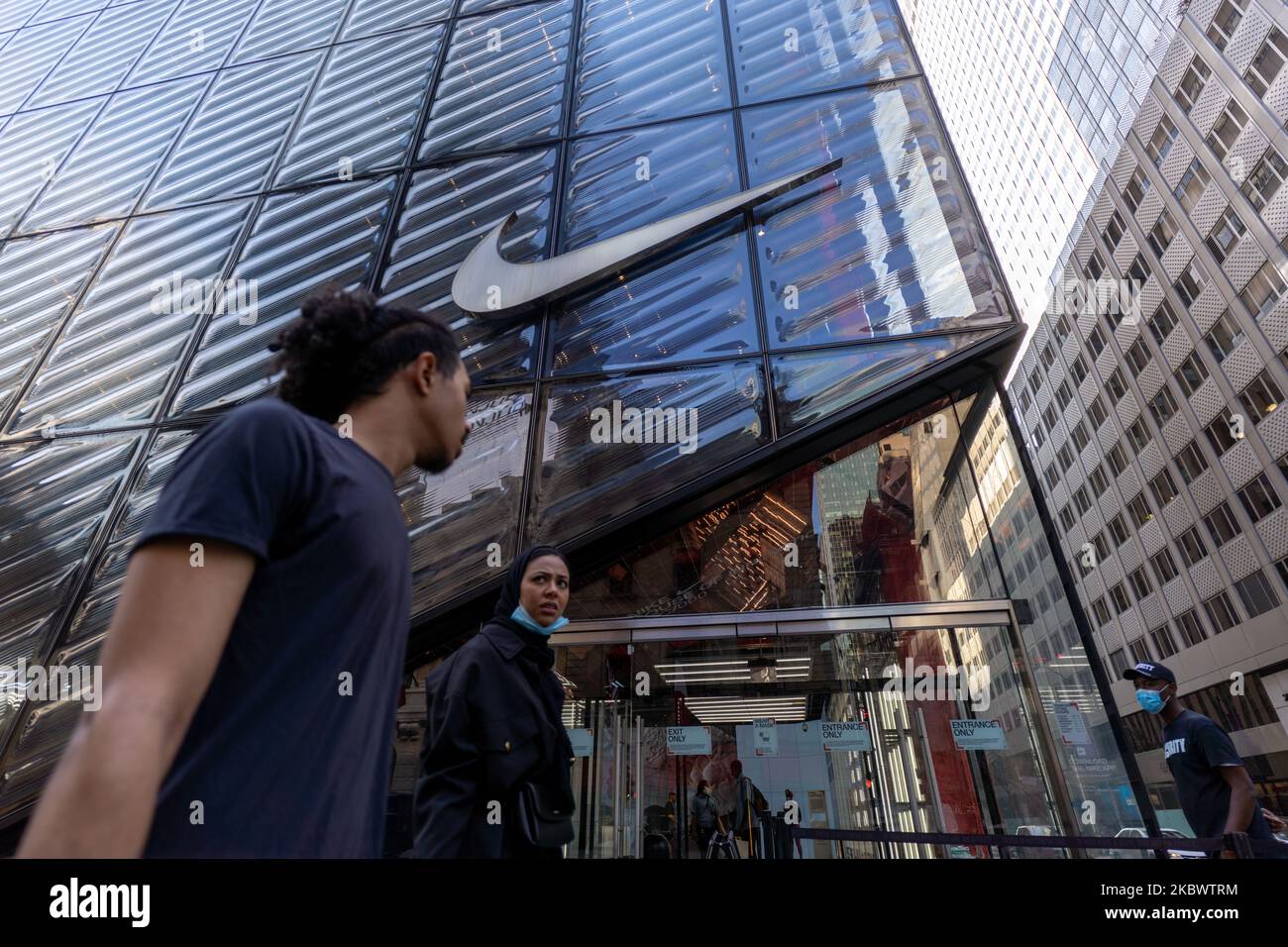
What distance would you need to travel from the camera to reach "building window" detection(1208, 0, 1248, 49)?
33688 mm

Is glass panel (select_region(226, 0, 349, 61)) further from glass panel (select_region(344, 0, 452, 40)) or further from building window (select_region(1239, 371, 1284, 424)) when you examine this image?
building window (select_region(1239, 371, 1284, 424))

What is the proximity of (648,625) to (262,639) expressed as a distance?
5406 mm

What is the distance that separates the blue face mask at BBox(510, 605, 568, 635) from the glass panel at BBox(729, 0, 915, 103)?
833cm

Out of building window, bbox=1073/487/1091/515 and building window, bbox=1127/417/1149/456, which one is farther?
building window, bbox=1073/487/1091/515

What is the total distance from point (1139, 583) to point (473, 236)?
160 ft

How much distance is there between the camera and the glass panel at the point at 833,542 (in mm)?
6141

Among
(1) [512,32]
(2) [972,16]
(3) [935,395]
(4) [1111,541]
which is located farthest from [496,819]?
(2) [972,16]

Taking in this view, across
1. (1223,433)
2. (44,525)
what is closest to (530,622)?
(44,525)

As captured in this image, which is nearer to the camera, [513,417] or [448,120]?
[513,417]

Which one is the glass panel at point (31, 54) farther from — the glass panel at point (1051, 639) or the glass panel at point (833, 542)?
the glass panel at point (1051, 639)

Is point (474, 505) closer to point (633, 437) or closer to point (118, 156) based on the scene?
point (633, 437)

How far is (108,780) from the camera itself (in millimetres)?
645

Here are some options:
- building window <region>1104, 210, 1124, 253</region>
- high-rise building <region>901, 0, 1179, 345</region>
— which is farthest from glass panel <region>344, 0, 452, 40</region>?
building window <region>1104, 210, 1124, 253</region>

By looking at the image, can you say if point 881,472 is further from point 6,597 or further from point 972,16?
point 972,16
